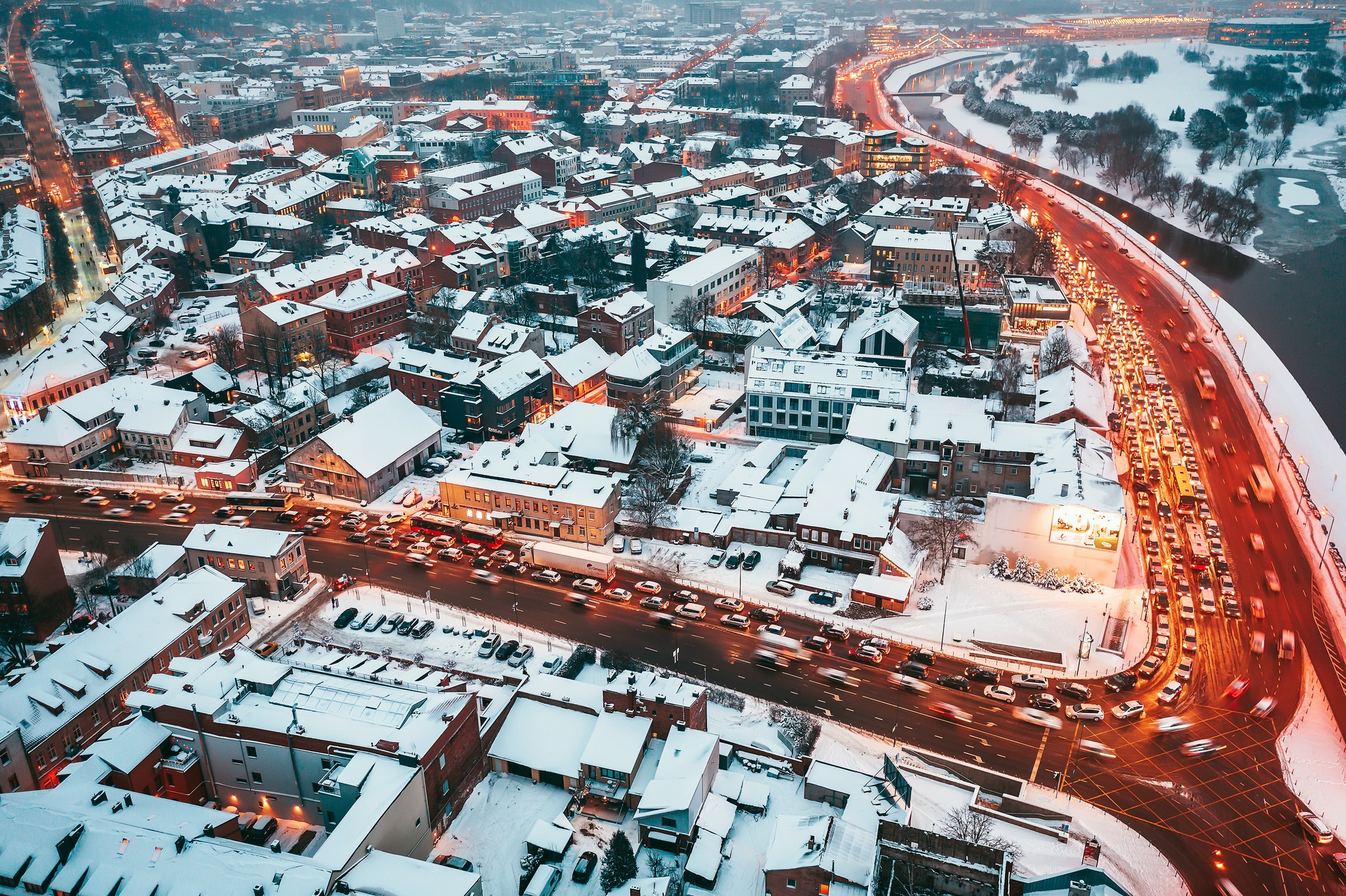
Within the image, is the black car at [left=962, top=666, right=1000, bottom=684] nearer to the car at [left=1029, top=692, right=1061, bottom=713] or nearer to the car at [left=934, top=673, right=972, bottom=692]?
the car at [left=934, top=673, right=972, bottom=692]

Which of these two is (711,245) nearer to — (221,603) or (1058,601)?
(1058,601)

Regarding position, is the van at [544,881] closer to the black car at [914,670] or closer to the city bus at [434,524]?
the black car at [914,670]

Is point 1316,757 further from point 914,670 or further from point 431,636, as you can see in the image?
point 431,636

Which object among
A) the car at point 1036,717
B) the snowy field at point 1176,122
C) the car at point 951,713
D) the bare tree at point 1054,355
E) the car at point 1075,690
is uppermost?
the snowy field at point 1176,122

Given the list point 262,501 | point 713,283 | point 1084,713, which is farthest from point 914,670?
point 713,283

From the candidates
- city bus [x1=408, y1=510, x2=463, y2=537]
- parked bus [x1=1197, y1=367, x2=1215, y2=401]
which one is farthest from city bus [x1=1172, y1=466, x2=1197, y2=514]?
city bus [x1=408, y1=510, x2=463, y2=537]

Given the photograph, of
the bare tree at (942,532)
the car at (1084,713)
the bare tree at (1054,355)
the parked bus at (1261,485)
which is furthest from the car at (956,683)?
the bare tree at (1054,355)
